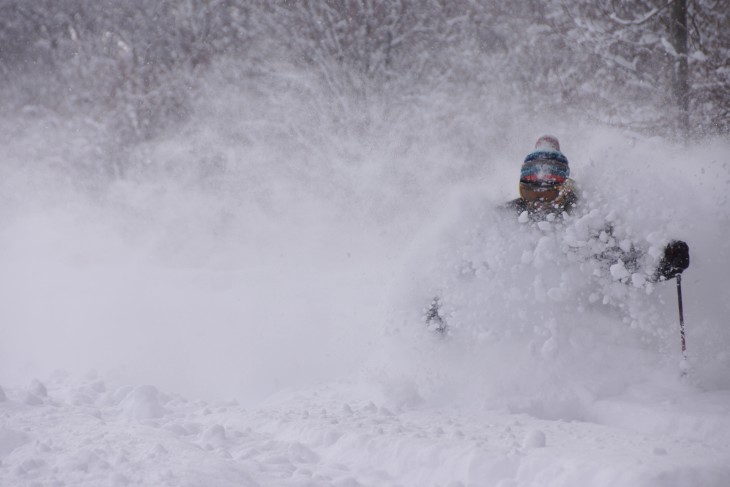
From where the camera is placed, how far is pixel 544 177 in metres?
4.28

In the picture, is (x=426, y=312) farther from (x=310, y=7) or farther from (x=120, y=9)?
(x=120, y=9)

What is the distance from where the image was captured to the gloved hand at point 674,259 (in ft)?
11.6

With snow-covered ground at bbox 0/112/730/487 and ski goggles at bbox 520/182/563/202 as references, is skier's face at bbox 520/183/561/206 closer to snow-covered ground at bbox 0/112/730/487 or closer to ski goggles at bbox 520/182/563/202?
ski goggles at bbox 520/182/563/202

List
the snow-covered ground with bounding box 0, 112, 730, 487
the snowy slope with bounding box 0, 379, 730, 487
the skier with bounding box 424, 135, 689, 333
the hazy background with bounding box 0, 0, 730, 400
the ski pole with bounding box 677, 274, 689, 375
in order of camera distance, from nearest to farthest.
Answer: the snowy slope with bounding box 0, 379, 730, 487 → the snow-covered ground with bounding box 0, 112, 730, 487 → the ski pole with bounding box 677, 274, 689, 375 → the skier with bounding box 424, 135, 689, 333 → the hazy background with bounding box 0, 0, 730, 400

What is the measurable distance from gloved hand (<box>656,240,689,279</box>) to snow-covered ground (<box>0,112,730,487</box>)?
14cm

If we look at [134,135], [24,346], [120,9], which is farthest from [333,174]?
[24,346]

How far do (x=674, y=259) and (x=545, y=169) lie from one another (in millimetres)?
1225

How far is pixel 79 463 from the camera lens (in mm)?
2201

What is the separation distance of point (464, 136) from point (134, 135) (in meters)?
7.05

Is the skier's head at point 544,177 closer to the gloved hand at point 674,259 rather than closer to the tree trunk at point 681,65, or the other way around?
the gloved hand at point 674,259

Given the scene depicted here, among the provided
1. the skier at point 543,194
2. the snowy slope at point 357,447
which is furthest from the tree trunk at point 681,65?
the snowy slope at point 357,447

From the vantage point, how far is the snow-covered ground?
2.28 meters

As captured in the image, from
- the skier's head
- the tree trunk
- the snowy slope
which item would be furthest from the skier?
the tree trunk

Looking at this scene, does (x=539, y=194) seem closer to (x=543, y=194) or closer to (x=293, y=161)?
(x=543, y=194)
